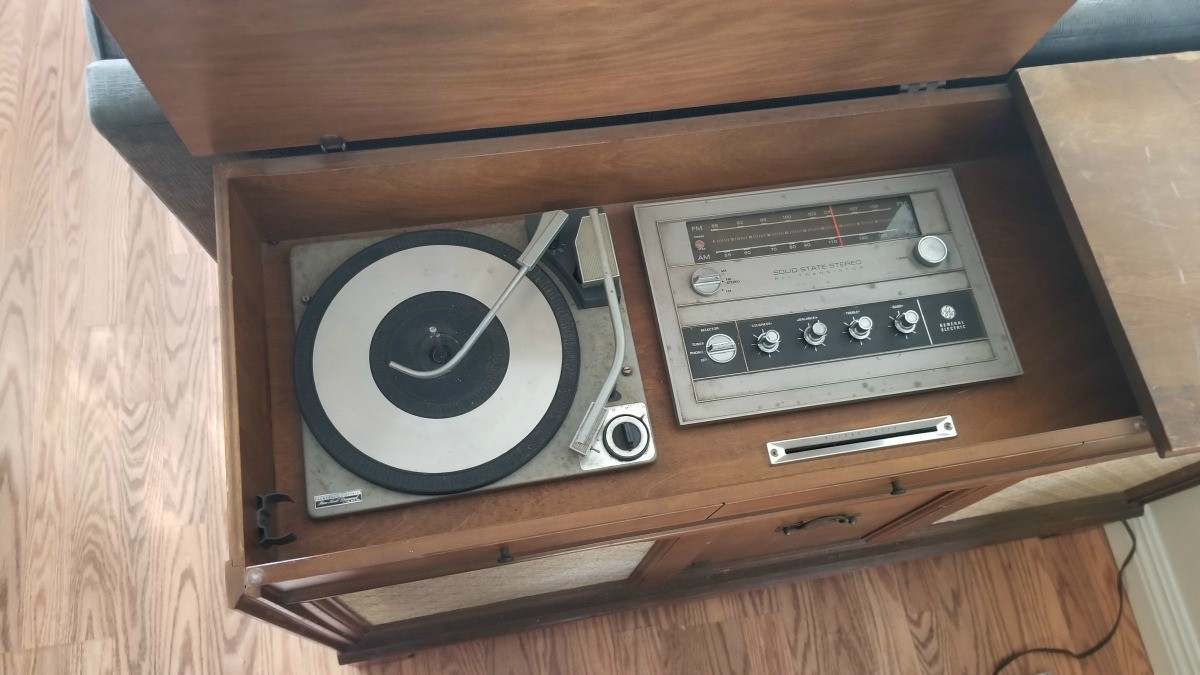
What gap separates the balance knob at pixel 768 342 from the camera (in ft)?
3.38

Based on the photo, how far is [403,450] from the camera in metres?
0.95

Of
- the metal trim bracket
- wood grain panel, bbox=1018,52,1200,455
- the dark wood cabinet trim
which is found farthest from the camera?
the dark wood cabinet trim

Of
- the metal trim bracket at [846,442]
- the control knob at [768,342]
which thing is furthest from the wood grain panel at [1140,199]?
the control knob at [768,342]

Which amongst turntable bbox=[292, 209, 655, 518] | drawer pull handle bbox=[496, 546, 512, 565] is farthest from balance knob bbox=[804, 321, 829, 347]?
drawer pull handle bbox=[496, 546, 512, 565]

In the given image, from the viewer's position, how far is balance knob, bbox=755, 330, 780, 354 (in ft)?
3.38

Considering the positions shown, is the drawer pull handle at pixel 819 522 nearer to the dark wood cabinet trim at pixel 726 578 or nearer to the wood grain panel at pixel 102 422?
the dark wood cabinet trim at pixel 726 578

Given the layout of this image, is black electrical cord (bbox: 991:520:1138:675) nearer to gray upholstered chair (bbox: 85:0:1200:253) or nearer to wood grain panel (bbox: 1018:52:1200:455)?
wood grain panel (bbox: 1018:52:1200:455)

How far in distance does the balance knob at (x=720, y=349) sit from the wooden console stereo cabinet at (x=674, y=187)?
7cm

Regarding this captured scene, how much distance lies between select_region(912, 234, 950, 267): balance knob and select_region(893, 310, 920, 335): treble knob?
0.08 meters

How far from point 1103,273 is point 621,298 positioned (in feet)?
1.83

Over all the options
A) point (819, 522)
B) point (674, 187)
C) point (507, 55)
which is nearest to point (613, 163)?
point (674, 187)

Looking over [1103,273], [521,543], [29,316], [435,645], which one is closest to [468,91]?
[521,543]

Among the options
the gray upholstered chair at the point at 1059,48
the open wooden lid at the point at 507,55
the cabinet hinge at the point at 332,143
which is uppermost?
the gray upholstered chair at the point at 1059,48

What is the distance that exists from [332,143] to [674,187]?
45 centimetres
